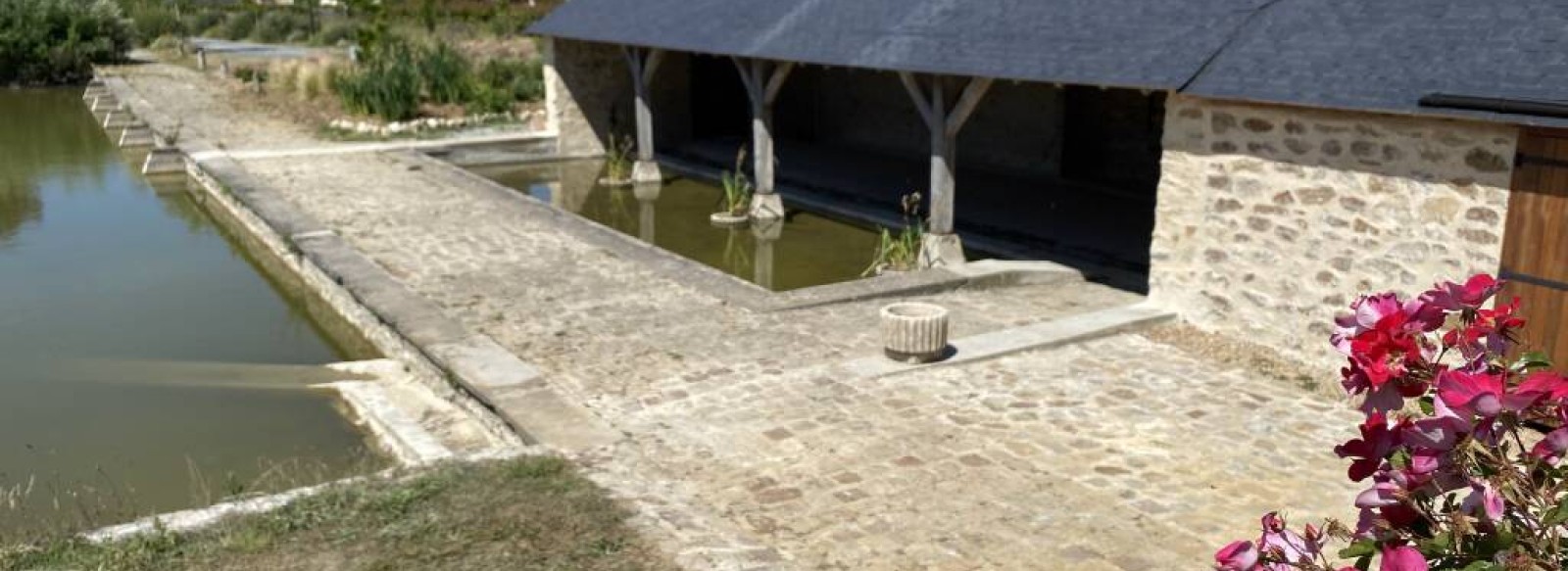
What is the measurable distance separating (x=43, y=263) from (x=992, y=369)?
9.32 m

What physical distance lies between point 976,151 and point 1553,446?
14.0 meters

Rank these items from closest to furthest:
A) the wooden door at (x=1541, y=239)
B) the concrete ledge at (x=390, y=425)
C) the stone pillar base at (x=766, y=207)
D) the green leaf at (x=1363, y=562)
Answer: the green leaf at (x=1363, y=562)
the wooden door at (x=1541, y=239)
the concrete ledge at (x=390, y=425)
the stone pillar base at (x=766, y=207)

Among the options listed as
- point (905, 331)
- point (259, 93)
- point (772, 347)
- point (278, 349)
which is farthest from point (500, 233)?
point (259, 93)

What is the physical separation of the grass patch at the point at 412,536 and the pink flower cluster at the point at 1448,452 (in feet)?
10.4

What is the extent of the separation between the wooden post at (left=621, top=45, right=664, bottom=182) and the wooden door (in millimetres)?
9809

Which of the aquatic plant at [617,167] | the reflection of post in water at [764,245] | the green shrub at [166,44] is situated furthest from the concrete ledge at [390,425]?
the green shrub at [166,44]

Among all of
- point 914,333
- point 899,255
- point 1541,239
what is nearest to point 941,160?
point 899,255

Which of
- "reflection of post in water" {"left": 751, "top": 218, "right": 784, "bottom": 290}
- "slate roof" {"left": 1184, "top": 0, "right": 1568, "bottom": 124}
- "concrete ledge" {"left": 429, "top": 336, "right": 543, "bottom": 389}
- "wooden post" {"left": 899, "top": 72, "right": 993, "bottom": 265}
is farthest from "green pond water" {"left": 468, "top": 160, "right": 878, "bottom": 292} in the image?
"slate roof" {"left": 1184, "top": 0, "right": 1568, "bottom": 124}

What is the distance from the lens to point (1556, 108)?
6309mm

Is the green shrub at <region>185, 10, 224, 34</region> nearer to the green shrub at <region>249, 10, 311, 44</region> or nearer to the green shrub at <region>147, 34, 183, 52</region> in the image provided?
the green shrub at <region>249, 10, 311, 44</region>

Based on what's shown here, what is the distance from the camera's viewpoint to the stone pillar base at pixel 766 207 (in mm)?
13320

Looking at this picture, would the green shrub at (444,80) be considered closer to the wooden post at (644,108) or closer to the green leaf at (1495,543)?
the wooden post at (644,108)

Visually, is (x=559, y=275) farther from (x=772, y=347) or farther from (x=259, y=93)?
(x=259, y=93)

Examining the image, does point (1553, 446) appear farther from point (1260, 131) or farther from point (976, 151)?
point (976, 151)
